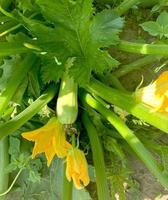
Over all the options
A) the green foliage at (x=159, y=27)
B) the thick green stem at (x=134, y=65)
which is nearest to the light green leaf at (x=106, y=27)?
the green foliage at (x=159, y=27)

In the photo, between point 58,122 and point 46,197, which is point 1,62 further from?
point 46,197

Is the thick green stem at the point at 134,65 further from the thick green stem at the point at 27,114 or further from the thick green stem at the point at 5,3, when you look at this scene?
the thick green stem at the point at 5,3

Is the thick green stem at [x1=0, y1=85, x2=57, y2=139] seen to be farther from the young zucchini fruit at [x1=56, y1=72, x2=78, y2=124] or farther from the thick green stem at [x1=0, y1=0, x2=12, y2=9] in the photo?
the thick green stem at [x1=0, y1=0, x2=12, y2=9]

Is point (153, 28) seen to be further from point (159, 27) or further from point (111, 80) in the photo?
point (111, 80)

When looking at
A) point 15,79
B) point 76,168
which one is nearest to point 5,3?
point 15,79

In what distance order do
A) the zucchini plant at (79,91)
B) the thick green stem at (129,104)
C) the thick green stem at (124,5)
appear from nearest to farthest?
the thick green stem at (129,104)
the zucchini plant at (79,91)
the thick green stem at (124,5)

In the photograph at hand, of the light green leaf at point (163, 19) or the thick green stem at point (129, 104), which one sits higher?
the light green leaf at point (163, 19)

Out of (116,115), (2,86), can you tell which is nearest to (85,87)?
(116,115)
